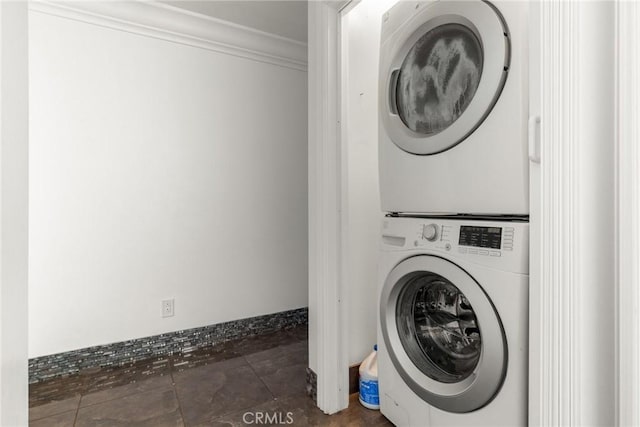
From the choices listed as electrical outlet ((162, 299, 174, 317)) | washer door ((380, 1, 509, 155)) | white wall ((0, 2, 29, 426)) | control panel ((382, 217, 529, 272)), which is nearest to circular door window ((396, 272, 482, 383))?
control panel ((382, 217, 529, 272))

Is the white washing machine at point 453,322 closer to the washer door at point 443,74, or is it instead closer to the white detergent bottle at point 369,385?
the white detergent bottle at point 369,385

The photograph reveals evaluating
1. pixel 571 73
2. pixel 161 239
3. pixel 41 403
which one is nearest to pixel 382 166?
pixel 571 73

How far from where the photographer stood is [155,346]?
2.06 meters

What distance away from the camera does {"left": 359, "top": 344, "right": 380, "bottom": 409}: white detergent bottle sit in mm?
A: 1481

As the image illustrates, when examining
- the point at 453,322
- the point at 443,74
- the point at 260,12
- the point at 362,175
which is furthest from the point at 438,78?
the point at 260,12

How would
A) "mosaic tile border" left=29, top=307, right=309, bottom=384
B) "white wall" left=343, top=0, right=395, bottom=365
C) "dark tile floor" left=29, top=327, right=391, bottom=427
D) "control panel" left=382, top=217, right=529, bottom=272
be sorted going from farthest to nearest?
"mosaic tile border" left=29, top=307, right=309, bottom=384
"white wall" left=343, top=0, right=395, bottom=365
"dark tile floor" left=29, top=327, right=391, bottom=427
"control panel" left=382, top=217, right=529, bottom=272

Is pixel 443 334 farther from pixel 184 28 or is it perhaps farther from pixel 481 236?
pixel 184 28

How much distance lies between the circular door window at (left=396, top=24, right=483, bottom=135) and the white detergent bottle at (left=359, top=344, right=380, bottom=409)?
107cm

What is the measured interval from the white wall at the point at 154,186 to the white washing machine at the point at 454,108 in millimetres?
1294

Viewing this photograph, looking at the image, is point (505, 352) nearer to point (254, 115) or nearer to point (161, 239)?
point (161, 239)

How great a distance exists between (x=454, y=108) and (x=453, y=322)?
0.73 meters

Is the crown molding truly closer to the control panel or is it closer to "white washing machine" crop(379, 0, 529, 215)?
"white washing machine" crop(379, 0, 529, 215)

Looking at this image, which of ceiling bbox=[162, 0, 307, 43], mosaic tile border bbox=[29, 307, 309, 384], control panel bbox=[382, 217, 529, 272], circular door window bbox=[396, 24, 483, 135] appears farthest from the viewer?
ceiling bbox=[162, 0, 307, 43]

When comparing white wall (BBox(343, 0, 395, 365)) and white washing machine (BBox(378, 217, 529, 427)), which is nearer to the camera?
white washing machine (BBox(378, 217, 529, 427))
